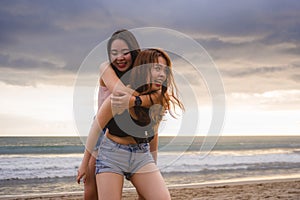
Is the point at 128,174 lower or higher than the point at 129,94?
lower

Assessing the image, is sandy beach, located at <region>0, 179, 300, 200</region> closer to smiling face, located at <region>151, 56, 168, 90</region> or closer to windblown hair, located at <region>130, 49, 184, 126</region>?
windblown hair, located at <region>130, 49, 184, 126</region>

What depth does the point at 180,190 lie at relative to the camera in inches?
440

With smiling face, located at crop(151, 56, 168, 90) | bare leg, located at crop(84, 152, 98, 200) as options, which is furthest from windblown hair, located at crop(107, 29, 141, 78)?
bare leg, located at crop(84, 152, 98, 200)

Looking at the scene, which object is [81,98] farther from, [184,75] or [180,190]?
[180,190]

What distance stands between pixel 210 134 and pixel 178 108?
0.27 meters

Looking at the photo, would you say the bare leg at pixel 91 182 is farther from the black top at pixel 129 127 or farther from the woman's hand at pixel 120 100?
the woman's hand at pixel 120 100

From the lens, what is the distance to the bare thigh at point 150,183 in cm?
294

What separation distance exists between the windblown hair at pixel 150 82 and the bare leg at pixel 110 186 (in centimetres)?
42

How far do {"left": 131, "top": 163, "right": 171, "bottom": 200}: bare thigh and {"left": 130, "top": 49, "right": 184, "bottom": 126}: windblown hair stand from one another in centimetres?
33

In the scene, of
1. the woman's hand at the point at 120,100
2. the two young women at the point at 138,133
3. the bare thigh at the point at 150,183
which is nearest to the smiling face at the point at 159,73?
the two young women at the point at 138,133

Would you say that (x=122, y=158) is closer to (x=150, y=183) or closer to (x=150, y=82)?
(x=150, y=183)

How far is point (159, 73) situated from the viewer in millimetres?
2877

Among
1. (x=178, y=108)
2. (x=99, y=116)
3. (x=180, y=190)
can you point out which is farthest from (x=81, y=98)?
(x=180, y=190)

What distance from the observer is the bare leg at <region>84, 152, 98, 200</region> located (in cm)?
346
